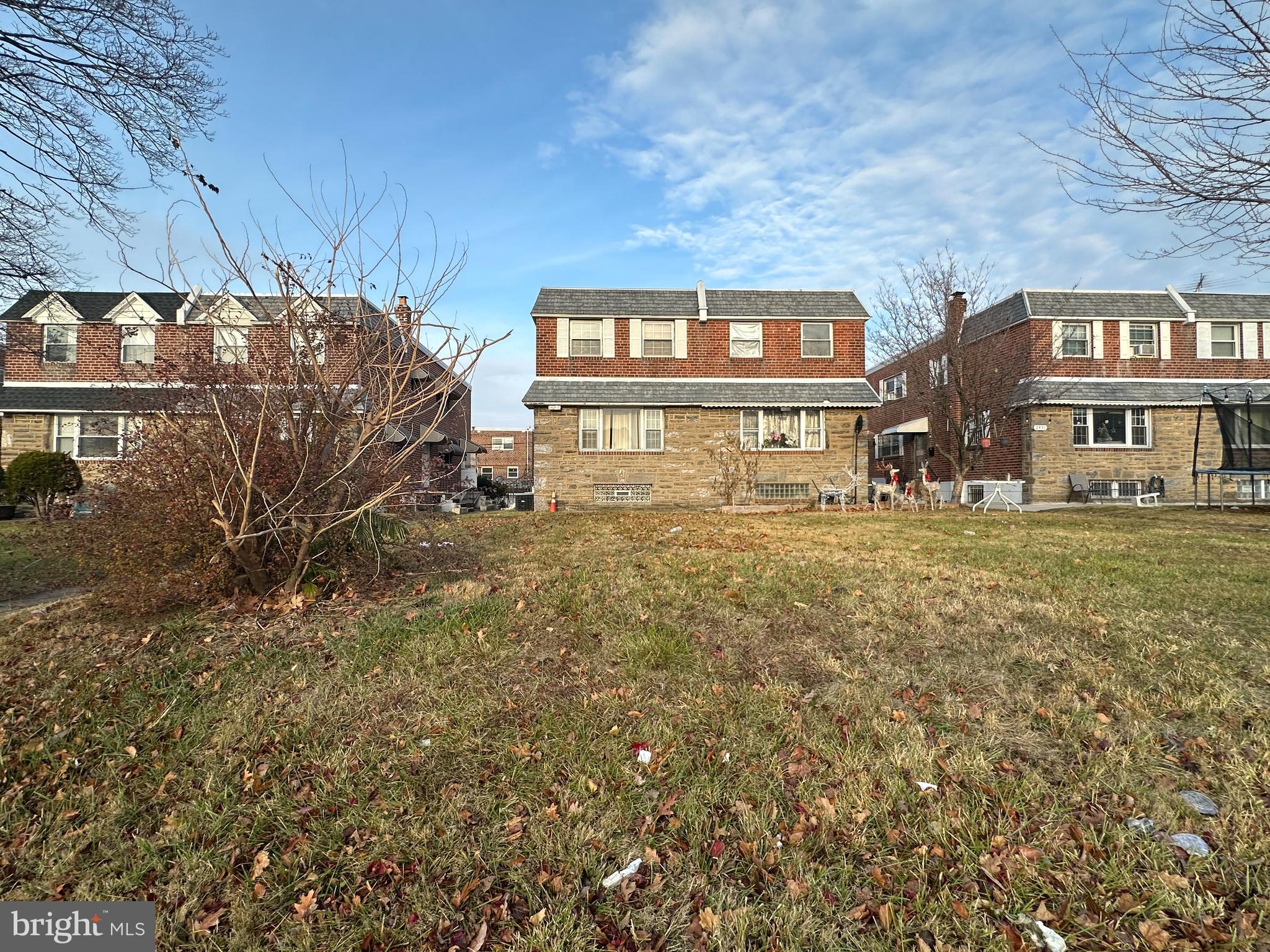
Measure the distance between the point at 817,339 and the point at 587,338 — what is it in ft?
24.4

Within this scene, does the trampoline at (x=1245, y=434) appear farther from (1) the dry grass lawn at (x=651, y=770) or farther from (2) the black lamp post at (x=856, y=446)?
(1) the dry grass lawn at (x=651, y=770)

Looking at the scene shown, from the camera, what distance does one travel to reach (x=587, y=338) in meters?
19.3

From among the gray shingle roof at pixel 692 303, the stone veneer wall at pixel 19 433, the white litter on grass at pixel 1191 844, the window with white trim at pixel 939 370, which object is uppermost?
the gray shingle roof at pixel 692 303

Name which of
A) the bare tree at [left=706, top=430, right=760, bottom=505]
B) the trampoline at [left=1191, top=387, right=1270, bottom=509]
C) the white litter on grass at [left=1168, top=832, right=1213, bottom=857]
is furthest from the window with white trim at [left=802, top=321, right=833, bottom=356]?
the white litter on grass at [left=1168, top=832, right=1213, bottom=857]

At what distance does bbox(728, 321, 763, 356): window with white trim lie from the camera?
19.6 m

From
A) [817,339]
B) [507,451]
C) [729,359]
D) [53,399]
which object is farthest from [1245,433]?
[507,451]

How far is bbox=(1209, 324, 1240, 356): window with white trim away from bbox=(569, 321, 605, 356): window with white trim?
21270 mm

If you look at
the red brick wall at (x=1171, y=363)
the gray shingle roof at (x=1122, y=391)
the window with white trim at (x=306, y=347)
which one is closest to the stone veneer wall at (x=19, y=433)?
the window with white trim at (x=306, y=347)

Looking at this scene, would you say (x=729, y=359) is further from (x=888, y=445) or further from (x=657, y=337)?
(x=888, y=445)

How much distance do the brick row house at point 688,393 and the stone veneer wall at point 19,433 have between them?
16207 mm

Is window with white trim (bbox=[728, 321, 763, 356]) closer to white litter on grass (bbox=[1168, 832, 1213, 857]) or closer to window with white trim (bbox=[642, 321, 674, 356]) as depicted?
window with white trim (bbox=[642, 321, 674, 356])

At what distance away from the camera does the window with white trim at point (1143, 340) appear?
2138 cm

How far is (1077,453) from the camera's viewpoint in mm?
20453

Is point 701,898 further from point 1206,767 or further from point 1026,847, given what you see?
point 1206,767
